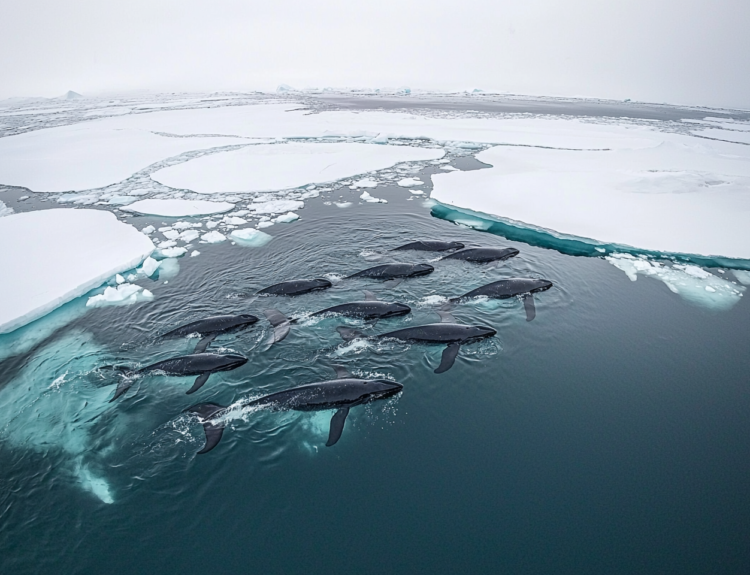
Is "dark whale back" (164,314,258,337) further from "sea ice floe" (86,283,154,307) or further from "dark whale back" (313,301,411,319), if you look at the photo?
"sea ice floe" (86,283,154,307)

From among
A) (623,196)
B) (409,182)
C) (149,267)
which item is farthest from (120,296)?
(623,196)

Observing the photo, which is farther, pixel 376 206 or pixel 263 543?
pixel 376 206

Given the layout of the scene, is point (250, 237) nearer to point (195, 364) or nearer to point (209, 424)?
point (195, 364)

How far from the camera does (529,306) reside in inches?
389

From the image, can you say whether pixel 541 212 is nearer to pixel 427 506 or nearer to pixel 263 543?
pixel 427 506

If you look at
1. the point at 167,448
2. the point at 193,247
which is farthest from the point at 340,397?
the point at 193,247

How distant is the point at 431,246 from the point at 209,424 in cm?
855

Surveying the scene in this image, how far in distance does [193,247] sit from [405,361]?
9.01 metres

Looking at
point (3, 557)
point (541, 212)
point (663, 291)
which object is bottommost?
point (3, 557)

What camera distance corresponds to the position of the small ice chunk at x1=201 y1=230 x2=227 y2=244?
1348 centimetres

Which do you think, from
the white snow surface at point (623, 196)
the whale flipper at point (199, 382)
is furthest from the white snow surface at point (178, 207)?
the whale flipper at point (199, 382)

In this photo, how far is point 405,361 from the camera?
27.2 feet

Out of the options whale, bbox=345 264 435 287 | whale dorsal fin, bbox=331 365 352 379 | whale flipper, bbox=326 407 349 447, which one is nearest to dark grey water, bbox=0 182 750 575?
whale flipper, bbox=326 407 349 447

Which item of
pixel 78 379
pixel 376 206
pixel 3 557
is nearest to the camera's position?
pixel 3 557
